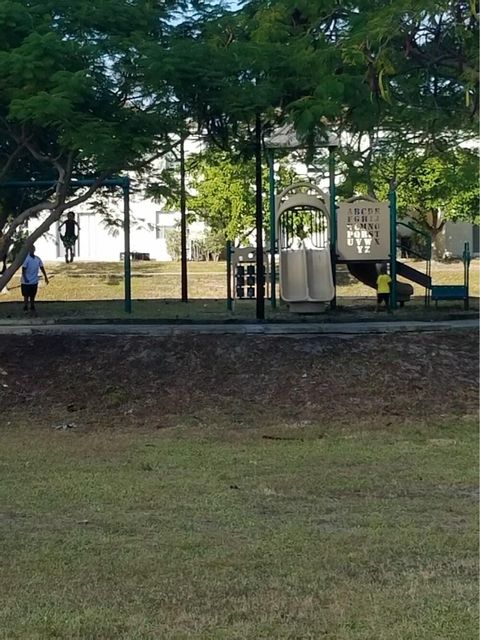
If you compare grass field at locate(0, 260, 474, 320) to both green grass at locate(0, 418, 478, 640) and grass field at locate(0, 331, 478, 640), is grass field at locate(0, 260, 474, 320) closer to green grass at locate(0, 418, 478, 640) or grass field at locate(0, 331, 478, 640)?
grass field at locate(0, 331, 478, 640)

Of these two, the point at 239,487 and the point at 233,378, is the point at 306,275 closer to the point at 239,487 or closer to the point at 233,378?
the point at 233,378

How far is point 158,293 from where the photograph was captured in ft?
103

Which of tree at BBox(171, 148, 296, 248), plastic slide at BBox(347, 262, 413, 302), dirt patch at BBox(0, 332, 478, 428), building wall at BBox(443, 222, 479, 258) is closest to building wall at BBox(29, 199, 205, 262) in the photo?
tree at BBox(171, 148, 296, 248)

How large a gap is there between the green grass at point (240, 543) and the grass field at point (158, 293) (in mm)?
9948

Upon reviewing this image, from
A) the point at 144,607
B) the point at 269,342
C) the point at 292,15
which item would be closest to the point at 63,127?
the point at 292,15

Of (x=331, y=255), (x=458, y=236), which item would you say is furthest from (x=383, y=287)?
(x=458, y=236)

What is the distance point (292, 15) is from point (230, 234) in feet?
85.1

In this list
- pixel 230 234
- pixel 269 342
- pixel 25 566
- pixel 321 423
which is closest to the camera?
pixel 25 566

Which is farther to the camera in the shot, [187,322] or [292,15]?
[187,322]

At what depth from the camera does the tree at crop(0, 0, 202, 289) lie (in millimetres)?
12539

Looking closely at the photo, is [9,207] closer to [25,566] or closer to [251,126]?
[251,126]

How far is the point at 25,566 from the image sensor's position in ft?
18.6

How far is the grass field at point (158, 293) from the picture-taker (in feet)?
71.6

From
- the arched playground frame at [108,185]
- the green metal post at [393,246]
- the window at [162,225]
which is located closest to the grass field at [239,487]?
the arched playground frame at [108,185]
